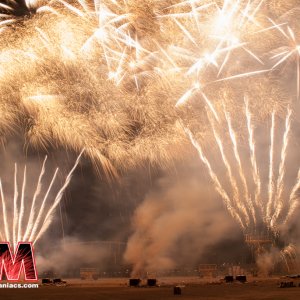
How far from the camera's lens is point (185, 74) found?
63.8ft

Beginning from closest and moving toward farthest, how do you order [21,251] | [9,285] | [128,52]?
[128,52] < [21,251] < [9,285]

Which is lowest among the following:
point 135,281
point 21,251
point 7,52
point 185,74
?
point 135,281

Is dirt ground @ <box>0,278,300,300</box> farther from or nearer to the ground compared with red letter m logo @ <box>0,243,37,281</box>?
nearer to the ground

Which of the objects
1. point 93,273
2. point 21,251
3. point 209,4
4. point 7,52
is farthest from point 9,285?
point 209,4

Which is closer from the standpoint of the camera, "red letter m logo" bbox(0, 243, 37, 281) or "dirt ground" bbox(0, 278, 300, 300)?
"dirt ground" bbox(0, 278, 300, 300)

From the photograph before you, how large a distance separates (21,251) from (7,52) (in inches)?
390

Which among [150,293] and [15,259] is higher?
[15,259]

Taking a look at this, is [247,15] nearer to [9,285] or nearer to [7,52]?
[7,52]

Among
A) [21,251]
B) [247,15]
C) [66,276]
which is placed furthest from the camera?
[66,276]

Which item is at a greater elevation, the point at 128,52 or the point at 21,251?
the point at 128,52

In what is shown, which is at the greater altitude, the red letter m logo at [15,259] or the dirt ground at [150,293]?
the red letter m logo at [15,259]

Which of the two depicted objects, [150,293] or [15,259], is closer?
[150,293]

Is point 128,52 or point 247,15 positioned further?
point 128,52

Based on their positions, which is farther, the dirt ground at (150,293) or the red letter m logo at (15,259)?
the red letter m logo at (15,259)
